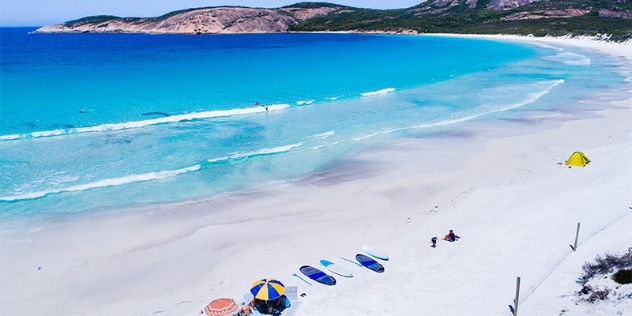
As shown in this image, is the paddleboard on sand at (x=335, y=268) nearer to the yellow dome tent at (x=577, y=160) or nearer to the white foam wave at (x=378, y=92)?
the yellow dome tent at (x=577, y=160)

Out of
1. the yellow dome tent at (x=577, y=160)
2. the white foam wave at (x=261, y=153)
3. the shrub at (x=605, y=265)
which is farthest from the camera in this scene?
the white foam wave at (x=261, y=153)

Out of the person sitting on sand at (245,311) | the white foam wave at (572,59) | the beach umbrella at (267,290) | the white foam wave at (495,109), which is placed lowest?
the person sitting on sand at (245,311)

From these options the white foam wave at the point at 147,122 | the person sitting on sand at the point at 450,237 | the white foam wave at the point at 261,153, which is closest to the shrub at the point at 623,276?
the person sitting on sand at the point at 450,237

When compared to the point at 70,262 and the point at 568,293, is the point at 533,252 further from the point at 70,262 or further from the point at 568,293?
the point at 70,262

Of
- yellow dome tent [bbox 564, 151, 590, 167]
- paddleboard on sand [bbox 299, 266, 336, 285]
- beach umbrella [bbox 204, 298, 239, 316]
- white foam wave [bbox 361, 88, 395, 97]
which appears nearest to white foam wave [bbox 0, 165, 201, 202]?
paddleboard on sand [bbox 299, 266, 336, 285]

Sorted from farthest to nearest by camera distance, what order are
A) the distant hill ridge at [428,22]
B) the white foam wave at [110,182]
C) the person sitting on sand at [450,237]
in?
1. the distant hill ridge at [428,22]
2. the white foam wave at [110,182]
3. the person sitting on sand at [450,237]

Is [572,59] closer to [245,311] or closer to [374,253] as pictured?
[374,253]

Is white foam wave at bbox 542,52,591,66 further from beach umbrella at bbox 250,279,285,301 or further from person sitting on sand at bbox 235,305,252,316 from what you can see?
person sitting on sand at bbox 235,305,252,316

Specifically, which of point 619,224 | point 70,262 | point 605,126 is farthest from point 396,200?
point 605,126
